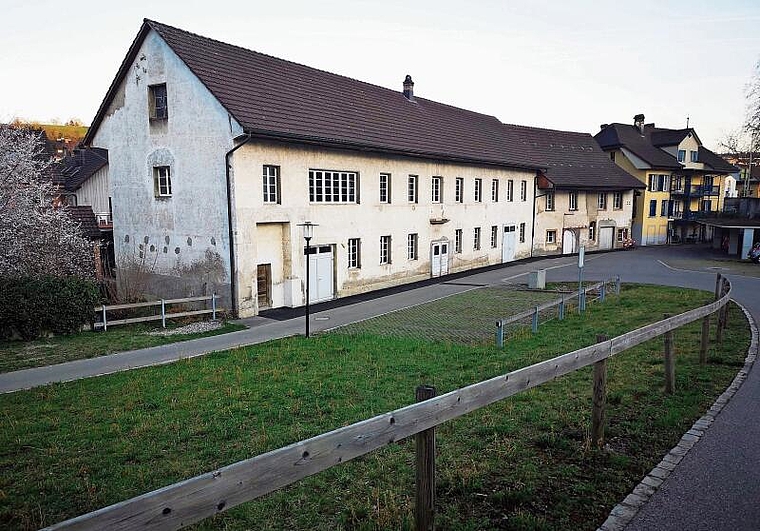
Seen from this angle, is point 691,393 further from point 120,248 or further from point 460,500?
point 120,248

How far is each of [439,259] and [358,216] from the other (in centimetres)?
750

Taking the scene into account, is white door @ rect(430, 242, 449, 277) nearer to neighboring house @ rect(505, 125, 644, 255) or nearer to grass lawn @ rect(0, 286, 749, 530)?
neighboring house @ rect(505, 125, 644, 255)

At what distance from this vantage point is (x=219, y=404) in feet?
28.8

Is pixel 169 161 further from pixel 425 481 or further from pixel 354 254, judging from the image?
pixel 425 481

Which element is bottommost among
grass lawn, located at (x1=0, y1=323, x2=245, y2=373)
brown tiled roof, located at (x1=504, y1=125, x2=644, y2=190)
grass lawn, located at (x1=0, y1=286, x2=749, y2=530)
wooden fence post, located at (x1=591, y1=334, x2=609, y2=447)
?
grass lawn, located at (x1=0, y1=323, x2=245, y2=373)

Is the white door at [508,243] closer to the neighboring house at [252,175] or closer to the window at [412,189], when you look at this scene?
the neighboring house at [252,175]

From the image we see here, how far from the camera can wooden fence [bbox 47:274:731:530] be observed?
2.48m

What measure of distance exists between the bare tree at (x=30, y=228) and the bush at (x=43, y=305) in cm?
351

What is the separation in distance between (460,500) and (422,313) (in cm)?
1413

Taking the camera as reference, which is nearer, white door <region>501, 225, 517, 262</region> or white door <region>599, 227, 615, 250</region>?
white door <region>501, 225, 517, 262</region>

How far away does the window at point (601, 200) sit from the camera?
43.9m

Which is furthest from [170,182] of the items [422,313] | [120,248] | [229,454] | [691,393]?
[691,393]

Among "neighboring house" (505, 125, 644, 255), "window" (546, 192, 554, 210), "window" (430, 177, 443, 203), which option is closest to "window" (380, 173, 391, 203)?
"window" (430, 177, 443, 203)

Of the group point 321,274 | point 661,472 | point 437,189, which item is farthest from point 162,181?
point 661,472
